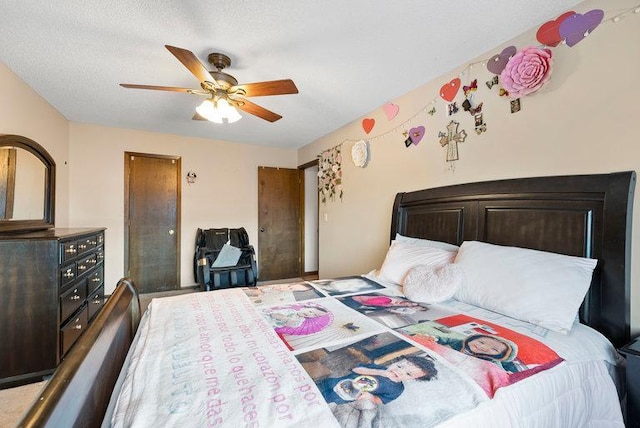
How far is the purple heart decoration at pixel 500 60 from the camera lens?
1.82 meters

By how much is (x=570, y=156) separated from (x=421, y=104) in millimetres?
1247

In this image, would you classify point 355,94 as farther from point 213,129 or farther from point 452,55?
point 213,129

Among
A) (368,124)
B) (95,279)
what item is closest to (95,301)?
(95,279)

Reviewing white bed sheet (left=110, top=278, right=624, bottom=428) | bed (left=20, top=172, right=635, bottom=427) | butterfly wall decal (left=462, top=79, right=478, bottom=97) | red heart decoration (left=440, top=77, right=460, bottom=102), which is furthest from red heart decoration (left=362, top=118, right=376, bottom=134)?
white bed sheet (left=110, top=278, right=624, bottom=428)

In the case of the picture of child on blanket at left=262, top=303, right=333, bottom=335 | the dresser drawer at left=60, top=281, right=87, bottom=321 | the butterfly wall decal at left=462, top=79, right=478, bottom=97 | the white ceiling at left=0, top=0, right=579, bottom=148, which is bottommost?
the dresser drawer at left=60, top=281, right=87, bottom=321

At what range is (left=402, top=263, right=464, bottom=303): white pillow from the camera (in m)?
1.64

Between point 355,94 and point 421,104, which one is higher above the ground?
point 355,94

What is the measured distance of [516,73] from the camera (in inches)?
68.6

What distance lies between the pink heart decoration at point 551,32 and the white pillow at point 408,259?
4.69 feet

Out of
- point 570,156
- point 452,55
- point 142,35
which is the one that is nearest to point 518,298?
point 570,156

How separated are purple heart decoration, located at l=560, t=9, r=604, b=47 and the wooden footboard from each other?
264cm

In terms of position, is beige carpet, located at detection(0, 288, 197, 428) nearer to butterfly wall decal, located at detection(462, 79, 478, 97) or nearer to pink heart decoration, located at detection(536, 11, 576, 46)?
butterfly wall decal, located at detection(462, 79, 478, 97)

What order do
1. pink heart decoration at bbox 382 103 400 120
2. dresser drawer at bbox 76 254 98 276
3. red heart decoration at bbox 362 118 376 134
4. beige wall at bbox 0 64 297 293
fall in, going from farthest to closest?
red heart decoration at bbox 362 118 376 134 < pink heart decoration at bbox 382 103 400 120 < beige wall at bbox 0 64 297 293 < dresser drawer at bbox 76 254 98 276

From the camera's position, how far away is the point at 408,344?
1.11m
